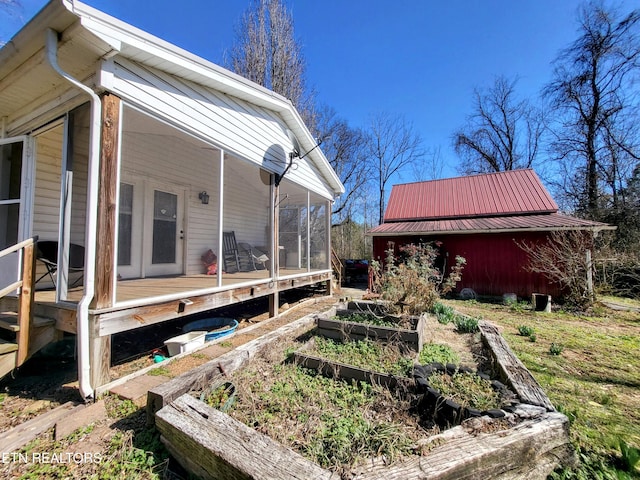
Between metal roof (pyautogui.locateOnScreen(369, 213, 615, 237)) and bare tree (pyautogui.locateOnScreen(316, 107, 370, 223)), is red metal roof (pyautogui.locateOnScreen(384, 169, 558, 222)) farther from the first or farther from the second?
bare tree (pyautogui.locateOnScreen(316, 107, 370, 223))

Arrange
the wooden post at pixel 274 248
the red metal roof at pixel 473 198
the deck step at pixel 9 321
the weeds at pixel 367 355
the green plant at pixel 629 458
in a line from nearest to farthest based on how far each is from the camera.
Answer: the green plant at pixel 629 458
the deck step at pixel 9 321
the weeds at pixel 367 355
the wooden post at pixel 274 248
the red metal roof at pixel 473 198

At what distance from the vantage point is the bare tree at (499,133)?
20.0 metres

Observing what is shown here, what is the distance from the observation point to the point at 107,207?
108 inches

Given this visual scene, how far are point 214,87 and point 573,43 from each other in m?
20.5

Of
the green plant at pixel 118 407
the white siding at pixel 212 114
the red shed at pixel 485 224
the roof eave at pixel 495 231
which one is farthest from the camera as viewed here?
the red shed at pixel 485 224

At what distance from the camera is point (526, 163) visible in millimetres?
20078

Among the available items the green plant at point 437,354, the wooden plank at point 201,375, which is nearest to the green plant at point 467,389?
the green plant at point 437,354

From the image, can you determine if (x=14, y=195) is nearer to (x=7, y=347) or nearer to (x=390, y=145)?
(x=7, y=347)

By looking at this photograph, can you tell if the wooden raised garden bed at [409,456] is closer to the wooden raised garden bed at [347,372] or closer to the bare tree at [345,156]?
the wooden raised garden bed at [347,372]

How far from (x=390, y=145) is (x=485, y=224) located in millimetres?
13266

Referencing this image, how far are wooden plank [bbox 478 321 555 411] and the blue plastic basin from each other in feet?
11.9

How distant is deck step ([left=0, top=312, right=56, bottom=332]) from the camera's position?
2752 millimetres

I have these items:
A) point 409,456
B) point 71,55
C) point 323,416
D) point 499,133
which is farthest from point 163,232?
point 499,133

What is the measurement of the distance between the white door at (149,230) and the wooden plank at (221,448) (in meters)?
3.88
